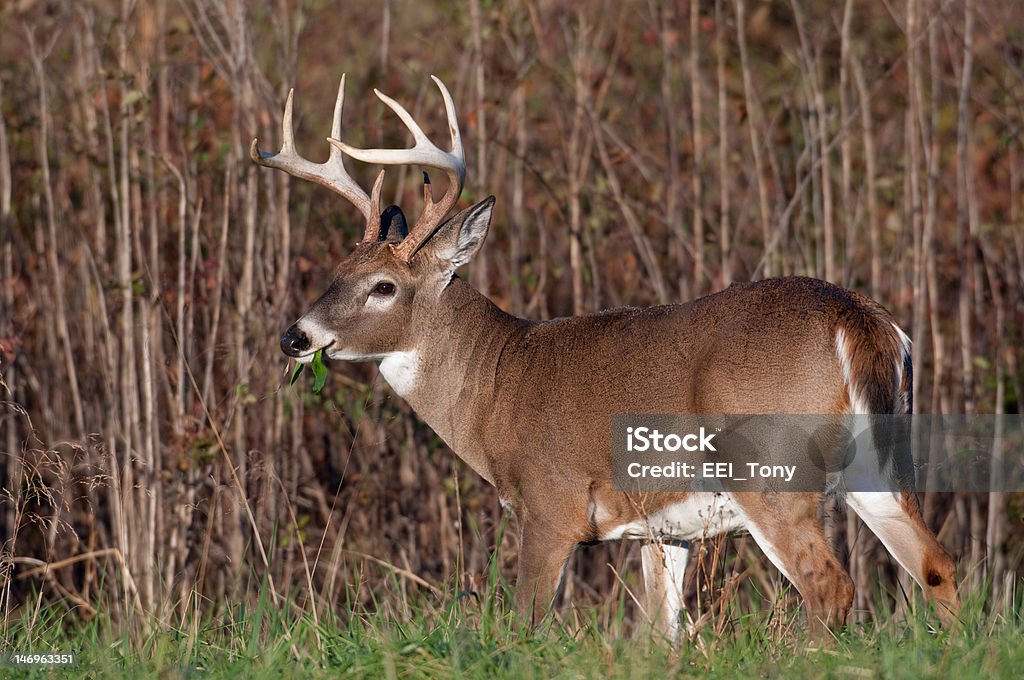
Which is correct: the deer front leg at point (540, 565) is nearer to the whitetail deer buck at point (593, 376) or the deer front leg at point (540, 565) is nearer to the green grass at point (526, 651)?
the whitetail deer buck at point (593, 376)

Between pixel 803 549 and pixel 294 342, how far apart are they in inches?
75.3

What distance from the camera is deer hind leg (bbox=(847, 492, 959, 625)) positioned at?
13.4 feet

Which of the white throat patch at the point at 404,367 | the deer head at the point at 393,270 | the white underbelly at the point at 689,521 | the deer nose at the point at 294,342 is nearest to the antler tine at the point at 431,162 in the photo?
the deer head at the point at 393,270

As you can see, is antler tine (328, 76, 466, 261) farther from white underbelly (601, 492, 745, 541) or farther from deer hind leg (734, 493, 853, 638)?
deer hind leg (734, 493, 853, 638)

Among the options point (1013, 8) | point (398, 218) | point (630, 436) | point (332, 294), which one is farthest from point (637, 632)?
Answer: point (1013, 8)

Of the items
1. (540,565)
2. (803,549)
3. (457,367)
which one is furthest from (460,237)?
(803,549)

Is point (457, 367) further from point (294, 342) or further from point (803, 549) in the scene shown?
point (803, 549)

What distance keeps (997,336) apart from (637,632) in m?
3.78

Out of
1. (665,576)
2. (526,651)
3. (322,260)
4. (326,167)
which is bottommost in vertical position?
(665,576)

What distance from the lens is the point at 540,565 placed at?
448 cm

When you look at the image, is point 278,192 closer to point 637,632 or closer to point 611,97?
point 611,97

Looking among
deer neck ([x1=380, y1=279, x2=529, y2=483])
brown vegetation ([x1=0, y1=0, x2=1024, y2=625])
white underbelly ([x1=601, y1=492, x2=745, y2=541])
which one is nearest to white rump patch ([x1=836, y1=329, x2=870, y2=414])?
white underbelly ([x1=601, y1=492, x2=745, y2=541])

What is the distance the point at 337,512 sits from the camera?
703 centimetres

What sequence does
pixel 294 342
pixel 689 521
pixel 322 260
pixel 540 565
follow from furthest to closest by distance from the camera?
pixel 322 260
pixel 294 342
pixel 540 565
pixel 689 521
